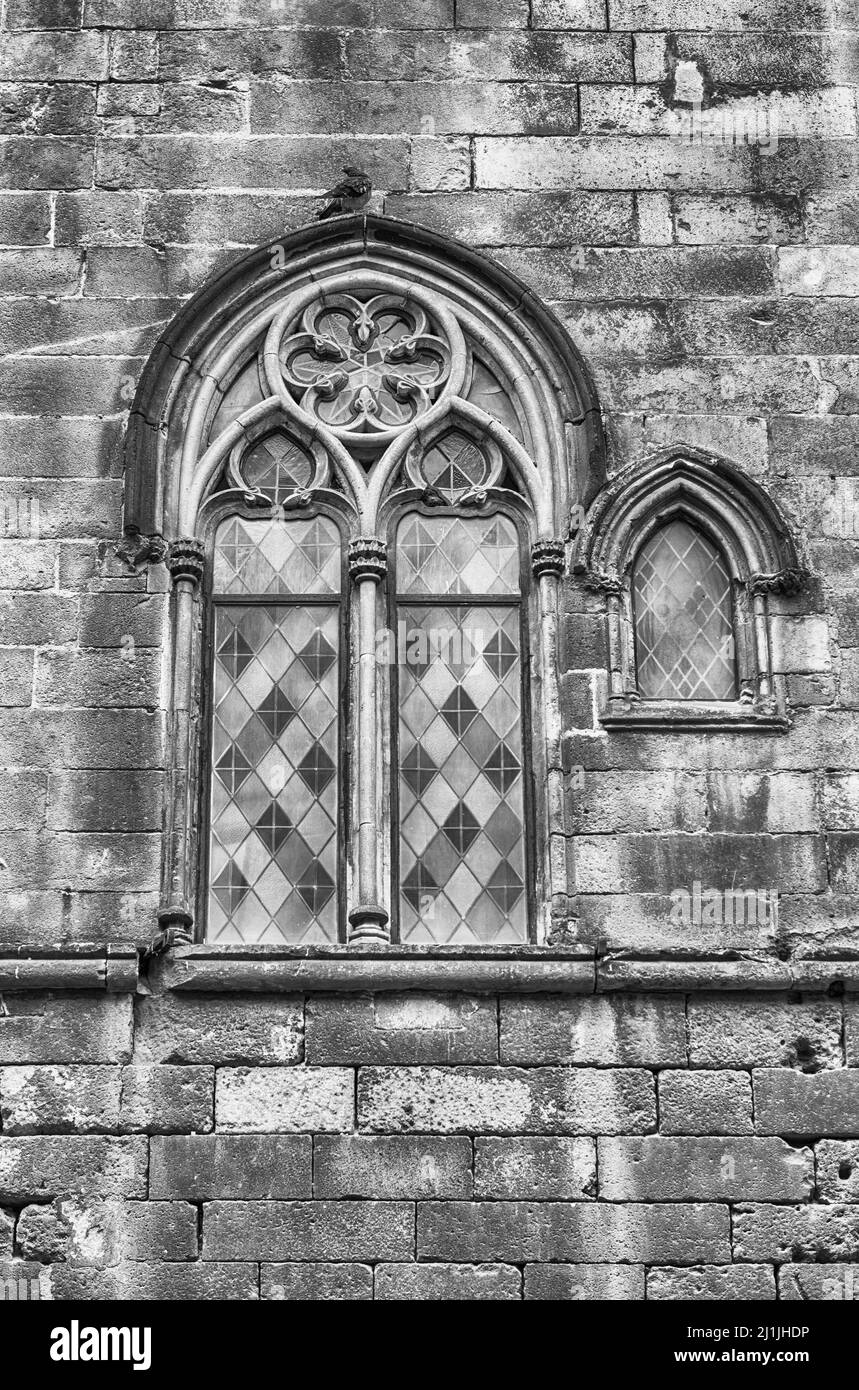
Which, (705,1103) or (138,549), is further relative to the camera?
(138,549)

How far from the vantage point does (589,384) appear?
10.5 meters

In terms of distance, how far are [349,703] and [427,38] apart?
11.2 ft

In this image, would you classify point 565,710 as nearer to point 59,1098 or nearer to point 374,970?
point 374,970

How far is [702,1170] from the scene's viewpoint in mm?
9109

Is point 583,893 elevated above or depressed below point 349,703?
below

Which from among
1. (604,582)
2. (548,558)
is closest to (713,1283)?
(604,582)

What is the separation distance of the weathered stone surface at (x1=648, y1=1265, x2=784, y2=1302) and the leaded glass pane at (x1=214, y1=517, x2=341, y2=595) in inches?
134

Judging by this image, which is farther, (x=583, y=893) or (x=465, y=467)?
(x=465, y=467)

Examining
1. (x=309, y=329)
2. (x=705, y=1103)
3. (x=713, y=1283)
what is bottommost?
(x=713, y=1283)

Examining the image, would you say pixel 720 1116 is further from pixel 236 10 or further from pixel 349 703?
pixel 236 10

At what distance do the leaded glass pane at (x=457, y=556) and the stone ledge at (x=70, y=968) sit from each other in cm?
222

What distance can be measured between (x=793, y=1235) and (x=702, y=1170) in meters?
0.43
